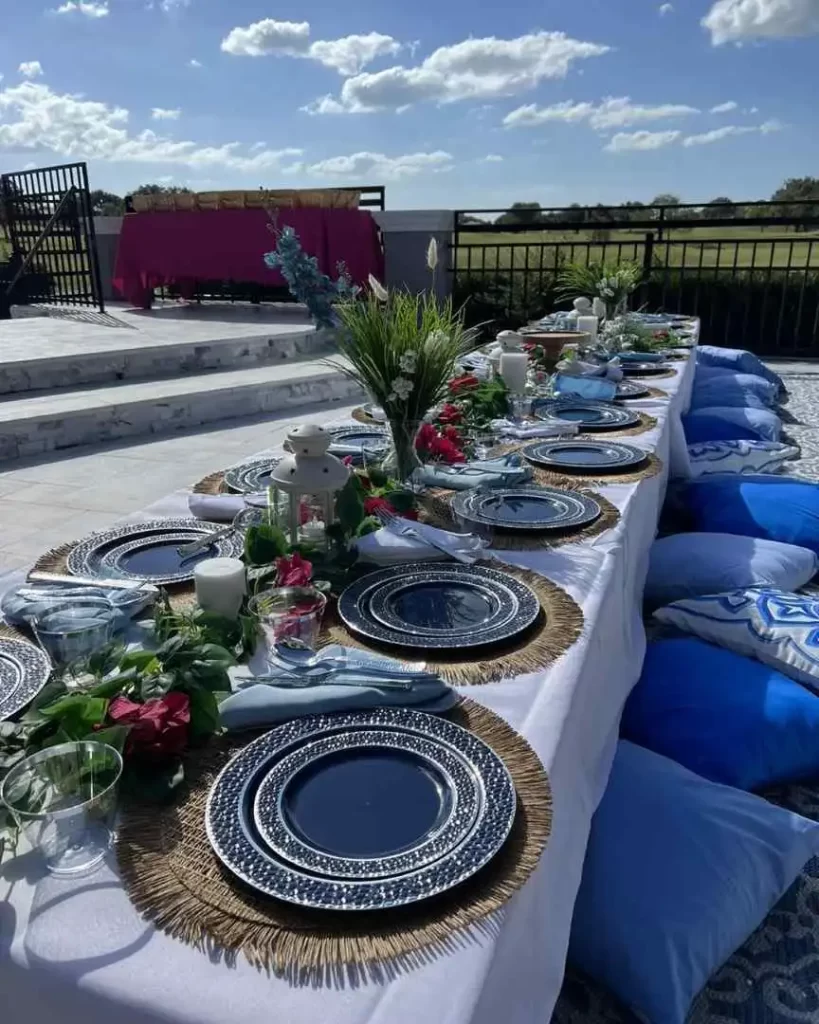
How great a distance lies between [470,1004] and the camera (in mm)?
571

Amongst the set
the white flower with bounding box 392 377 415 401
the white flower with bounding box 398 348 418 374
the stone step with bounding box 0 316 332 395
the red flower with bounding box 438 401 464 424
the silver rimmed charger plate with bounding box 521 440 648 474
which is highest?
the white flower with bounding box 398 348 418 374

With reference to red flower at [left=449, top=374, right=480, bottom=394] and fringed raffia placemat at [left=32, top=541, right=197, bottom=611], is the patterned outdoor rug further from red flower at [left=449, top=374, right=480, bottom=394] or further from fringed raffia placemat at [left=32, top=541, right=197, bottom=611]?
red flower at [left=449, top=374, right=480, bottom=394]

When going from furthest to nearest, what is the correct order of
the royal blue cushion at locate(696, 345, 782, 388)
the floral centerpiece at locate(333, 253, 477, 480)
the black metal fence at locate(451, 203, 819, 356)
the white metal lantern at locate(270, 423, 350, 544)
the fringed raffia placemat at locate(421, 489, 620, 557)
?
the black metal fence at locate(451, 203, 819, 356) → the royal blue cushion at locate(696, 345, 782, 388) → the floral centerpiece at locate(333, 253, 477, 480) → the fringed raffia placemat at locate(421, 489, 620, 557) → the white metal lantern at locate(270, 423, 350, 544)

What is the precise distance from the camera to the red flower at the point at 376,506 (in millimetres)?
1456

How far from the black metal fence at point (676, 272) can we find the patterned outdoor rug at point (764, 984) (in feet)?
21.9

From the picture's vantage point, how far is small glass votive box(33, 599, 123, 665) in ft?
3.10

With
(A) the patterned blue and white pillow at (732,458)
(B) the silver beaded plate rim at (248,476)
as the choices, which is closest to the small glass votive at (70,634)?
(B) the silver beaded plate rim at (248,476)

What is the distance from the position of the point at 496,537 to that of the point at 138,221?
25.6ft

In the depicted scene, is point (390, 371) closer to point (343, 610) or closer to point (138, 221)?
point (343, 610)

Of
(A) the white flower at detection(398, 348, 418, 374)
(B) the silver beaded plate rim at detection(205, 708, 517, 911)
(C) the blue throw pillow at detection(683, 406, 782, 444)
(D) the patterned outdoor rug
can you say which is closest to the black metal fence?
(C) the blue throw pillow at detection(683, 406, 782, 444)

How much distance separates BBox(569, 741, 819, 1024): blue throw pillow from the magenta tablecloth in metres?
6.62

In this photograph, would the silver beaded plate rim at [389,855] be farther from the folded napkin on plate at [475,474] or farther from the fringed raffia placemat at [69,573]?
the folded napkin on plate at [475,474]

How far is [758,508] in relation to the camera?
2.55 m

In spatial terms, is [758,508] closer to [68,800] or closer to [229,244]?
[68,800]
